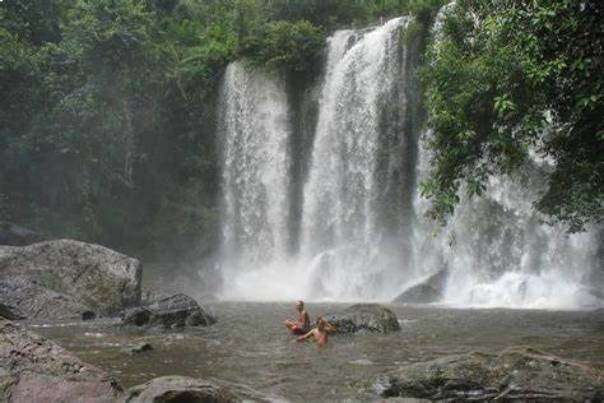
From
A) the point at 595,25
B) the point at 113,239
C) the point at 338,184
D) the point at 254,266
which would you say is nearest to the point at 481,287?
the point at 338,184

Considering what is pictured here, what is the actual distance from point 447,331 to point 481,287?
8.93 metres

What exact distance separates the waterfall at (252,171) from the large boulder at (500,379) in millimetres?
20911

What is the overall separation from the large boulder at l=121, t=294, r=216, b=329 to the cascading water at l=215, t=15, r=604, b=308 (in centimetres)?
973

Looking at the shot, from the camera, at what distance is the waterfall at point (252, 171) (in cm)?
3009

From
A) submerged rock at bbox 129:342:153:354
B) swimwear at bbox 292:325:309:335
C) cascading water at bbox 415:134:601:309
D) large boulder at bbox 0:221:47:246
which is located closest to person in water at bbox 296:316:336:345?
swimwear at bbox 292:325:309:335

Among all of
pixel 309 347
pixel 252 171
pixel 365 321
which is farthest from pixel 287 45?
pixel 309 347

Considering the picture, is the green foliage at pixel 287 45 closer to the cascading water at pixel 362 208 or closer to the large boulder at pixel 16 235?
the cascading water at pixel 362 208

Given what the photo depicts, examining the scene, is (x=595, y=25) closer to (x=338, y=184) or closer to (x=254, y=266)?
(x=338, y=184)

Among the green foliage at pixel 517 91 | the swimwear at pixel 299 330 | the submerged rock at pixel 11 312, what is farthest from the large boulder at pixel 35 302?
the green foliage at pixel 517 91

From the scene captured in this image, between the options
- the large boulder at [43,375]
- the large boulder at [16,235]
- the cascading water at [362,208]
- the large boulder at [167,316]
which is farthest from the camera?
the large boulder at [16,235]

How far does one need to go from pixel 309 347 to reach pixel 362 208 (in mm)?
15598

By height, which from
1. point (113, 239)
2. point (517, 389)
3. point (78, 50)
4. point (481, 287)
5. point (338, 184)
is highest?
point (78, 50)

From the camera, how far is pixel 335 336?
14133mm

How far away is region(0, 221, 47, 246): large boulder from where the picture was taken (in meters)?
25.7
